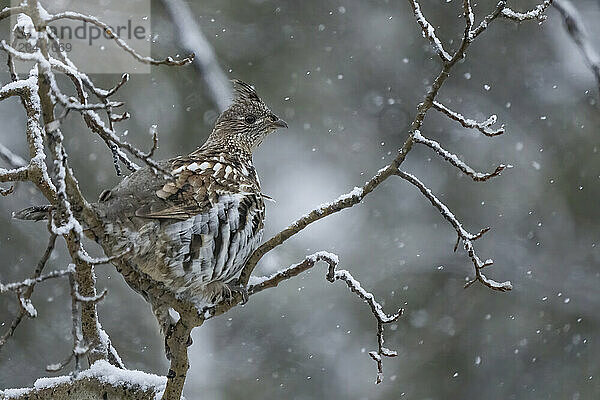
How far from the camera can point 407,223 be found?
27.3 ft

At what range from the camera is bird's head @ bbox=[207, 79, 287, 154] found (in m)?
4.51

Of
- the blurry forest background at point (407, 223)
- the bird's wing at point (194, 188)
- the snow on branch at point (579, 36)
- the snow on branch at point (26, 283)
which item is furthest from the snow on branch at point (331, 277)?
the blurry forest background at point (407, 223)

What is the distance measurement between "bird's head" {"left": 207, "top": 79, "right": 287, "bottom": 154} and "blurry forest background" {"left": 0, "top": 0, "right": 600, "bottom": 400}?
9.15 ft

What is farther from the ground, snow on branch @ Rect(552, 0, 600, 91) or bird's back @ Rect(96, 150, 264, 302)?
snow on branch @ Rect(552, 0, 600, 91)

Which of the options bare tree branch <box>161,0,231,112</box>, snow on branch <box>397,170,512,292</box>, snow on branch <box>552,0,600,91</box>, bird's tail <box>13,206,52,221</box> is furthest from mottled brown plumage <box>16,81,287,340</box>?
snow on branch <box>552,0,600,91</box>

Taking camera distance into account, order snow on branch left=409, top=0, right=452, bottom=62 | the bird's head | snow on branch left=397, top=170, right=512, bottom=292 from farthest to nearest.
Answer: the bird's head < snow on branch left=397, top=170, right=512, bottom=292 < snow on branch left=409, top=0, right=452, bottom=62

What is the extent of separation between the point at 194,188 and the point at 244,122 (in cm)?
113

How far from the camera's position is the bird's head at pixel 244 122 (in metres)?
4.51

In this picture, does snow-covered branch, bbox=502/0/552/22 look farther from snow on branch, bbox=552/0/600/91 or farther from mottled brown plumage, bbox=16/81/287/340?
snow on branch, bbox=552/0/600/91

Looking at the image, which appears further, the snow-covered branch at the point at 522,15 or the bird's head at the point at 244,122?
the bird's head at the point at 244,122

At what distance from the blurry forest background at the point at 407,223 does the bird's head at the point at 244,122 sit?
110 inches

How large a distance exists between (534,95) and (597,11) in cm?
98

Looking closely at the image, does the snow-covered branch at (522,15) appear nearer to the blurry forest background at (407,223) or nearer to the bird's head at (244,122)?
the bird's head at (244,122)

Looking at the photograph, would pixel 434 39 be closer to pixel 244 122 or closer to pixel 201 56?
pixel 244 122
